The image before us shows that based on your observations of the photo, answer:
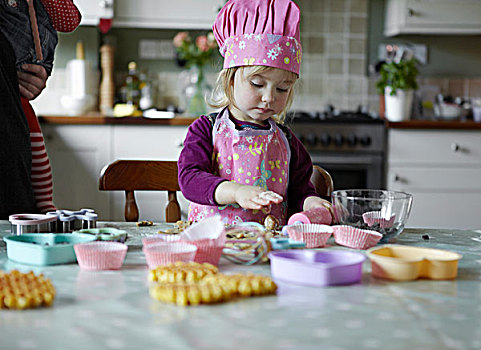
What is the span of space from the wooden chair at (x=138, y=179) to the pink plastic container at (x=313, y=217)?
40 cm

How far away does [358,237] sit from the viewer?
0.94 m

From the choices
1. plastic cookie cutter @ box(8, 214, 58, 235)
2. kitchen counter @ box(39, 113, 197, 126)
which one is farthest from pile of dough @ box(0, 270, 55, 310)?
kitchen counter @ box(39, 113, 197, 126)

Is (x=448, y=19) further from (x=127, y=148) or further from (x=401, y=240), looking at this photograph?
(x=401, y=240)

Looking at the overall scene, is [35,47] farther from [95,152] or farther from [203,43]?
[203,43]

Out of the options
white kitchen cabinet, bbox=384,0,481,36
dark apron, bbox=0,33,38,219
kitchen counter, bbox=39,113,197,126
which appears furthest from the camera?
white kitchen cabinet, bbox=384,0,481,36

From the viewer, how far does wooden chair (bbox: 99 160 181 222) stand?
1427 mm

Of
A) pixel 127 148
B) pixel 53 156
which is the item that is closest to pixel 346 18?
pixel 127 148

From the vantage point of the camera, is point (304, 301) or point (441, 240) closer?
point (304, 301)

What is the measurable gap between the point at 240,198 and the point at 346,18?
2.87 m

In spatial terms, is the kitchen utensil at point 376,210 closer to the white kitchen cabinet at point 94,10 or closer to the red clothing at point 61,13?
the red clothing at point 61,13

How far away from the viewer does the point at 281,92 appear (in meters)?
1.35

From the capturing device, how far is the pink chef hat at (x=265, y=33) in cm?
130

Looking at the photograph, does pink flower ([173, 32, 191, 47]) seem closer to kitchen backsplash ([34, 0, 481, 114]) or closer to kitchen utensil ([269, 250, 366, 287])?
kitchen backsplash ([34, 0, 481, 114])

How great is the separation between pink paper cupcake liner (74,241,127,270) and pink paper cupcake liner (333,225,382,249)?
36 centimetres
